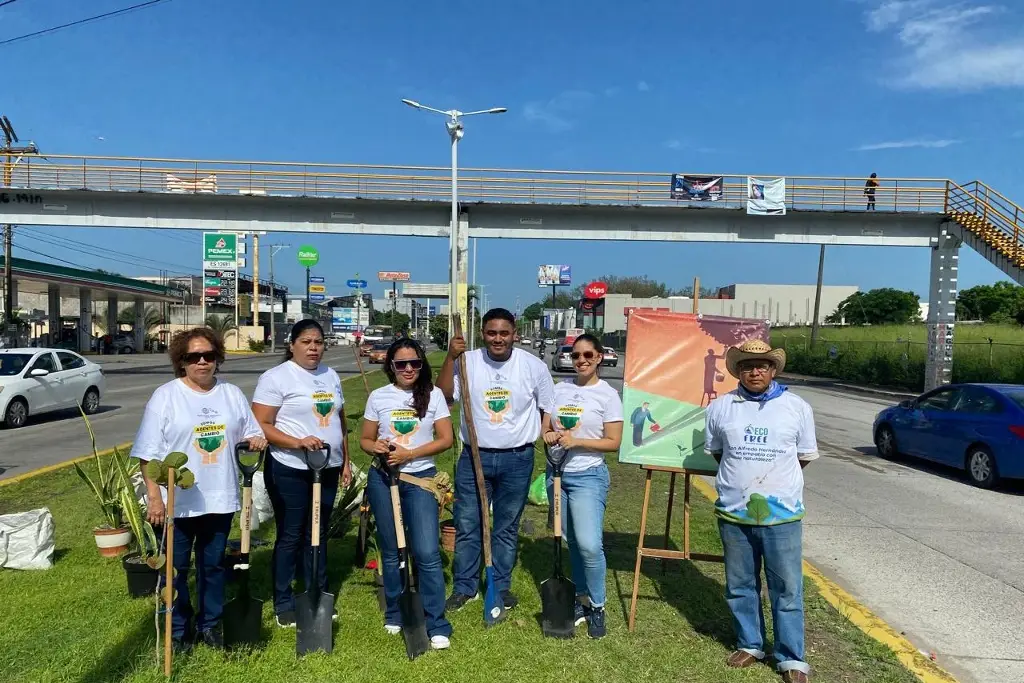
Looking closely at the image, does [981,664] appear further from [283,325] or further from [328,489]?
[283,325]

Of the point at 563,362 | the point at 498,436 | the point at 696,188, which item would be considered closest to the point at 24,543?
the point at 498,436

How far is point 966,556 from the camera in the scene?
638cm

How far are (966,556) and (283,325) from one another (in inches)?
3385

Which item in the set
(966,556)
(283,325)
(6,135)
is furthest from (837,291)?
(966,556)

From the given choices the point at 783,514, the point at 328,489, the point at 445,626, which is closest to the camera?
the point at 783,514

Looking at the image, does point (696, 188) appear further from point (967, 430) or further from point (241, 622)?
point (241, 622)

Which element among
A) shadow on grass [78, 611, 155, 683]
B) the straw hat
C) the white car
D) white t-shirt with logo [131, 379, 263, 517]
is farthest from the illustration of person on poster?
the white car

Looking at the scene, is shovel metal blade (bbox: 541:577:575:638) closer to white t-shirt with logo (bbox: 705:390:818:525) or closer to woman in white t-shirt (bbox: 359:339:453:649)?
woman in white t-shirt (bbox: 359:339:453:649)

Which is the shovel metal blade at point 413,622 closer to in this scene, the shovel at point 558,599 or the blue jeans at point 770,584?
the shovel at point 558,599

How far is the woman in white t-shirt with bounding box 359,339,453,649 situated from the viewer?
13.5 ft

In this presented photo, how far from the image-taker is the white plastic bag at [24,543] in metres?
5.25

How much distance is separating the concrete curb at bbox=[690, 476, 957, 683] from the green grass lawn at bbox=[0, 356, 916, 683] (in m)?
0.09

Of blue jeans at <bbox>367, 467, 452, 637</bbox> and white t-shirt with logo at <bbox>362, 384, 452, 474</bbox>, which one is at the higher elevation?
white t-shirt with logo at <bbox>362, 384, 452, 474</bbox>

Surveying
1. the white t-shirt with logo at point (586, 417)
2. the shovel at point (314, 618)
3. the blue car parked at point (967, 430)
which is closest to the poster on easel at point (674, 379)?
the white t-shirt with logo at point (586, 417)
